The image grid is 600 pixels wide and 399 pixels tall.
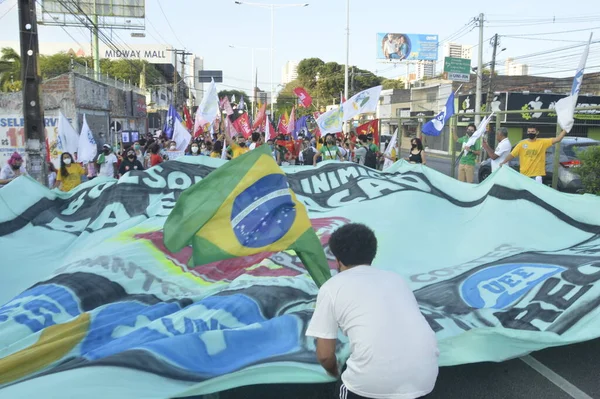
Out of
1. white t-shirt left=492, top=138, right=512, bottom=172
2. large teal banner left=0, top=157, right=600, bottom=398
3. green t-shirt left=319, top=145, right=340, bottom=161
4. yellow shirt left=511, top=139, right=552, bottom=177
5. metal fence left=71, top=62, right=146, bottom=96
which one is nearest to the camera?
large teal banner left=0, top=157, right=600, bottom=398

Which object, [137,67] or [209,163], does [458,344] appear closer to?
[209,163]

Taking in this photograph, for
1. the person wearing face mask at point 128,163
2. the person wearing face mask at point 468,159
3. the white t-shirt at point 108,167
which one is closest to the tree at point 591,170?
the person wearing face mask at point 468,159

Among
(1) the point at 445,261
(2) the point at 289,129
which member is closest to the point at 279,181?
(1) the point at 445,261

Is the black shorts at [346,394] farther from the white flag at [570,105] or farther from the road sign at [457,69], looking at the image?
the road sign at [457,69]

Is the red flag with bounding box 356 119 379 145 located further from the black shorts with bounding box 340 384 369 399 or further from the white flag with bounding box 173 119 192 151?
the black shorts with bounding box 340 384 369 399

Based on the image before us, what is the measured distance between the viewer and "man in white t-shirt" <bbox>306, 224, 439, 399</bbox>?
238 cm

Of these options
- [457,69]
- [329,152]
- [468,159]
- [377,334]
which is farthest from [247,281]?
[457,69]

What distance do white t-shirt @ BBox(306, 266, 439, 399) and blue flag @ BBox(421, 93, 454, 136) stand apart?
34.7 ft

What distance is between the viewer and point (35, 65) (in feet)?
37.9

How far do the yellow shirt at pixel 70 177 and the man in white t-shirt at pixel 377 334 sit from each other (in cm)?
845

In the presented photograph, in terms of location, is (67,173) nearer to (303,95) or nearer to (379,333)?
(379,333)

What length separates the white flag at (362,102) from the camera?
1455cm

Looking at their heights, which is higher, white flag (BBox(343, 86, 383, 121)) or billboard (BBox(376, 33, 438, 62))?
billboard (BBox(376, 33, 438, 62))

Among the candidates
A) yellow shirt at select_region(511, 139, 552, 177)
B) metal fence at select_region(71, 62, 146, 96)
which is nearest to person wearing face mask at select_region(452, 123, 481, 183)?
yellow shirt at select_region(511, 139, 552, 177)
